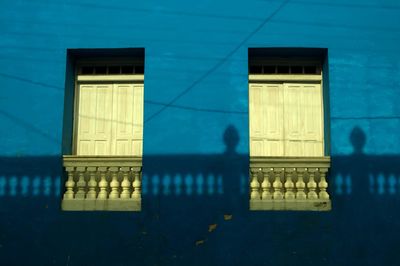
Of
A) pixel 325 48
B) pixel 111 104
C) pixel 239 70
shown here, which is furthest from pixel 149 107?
pixel 325 48

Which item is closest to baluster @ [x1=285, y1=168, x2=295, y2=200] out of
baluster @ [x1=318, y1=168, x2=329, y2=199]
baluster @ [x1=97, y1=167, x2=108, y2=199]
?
baluster @ [x1=318, y1=168, x2=329, y2=199]

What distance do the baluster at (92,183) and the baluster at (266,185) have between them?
7.91 ft

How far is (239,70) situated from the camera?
29.2 ft

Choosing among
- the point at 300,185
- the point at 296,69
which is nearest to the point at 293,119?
the point at 296,69

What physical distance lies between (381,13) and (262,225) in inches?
142

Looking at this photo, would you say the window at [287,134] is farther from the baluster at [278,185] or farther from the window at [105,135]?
the window at [105,135]

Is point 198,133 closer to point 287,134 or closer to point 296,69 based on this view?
point 287,134

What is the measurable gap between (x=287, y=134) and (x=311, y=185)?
0.90 metres

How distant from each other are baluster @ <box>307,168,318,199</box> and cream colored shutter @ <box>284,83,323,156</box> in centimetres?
40

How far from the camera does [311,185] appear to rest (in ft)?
28.4

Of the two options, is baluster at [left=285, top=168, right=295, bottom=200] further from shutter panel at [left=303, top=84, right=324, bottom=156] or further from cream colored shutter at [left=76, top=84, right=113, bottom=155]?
cream colored shutter at [left=76, top=84, right=113, bottom=155]

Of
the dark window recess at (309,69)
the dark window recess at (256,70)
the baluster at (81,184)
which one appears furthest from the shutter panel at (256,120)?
the baluster at (81,184)

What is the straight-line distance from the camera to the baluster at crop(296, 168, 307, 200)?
8.65 metres

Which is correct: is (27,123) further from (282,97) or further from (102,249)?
(282,97)
